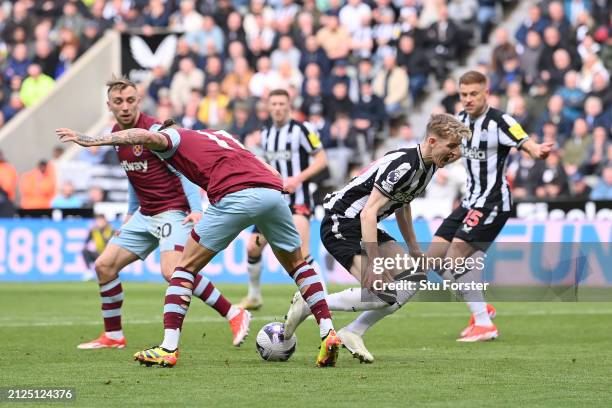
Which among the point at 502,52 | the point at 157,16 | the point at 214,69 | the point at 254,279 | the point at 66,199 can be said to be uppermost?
the point at 157,16

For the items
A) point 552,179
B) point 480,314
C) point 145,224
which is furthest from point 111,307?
point 552,179

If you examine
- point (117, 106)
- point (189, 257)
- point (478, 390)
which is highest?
point (117, 106)

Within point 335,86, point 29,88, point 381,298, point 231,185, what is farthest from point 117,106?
point 29,88

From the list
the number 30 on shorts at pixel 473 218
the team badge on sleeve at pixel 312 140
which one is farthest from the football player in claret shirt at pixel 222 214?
the team badge on sleeve at pixel 312 140

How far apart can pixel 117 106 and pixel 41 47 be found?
64.7 ft

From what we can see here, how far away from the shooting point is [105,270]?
10656 mm

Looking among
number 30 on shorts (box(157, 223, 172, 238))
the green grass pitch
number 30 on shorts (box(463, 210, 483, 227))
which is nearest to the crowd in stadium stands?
the green grass pitch

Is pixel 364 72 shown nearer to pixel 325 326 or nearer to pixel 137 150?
pixel 137 150

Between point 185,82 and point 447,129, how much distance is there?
60.9 ft

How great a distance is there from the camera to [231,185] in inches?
347

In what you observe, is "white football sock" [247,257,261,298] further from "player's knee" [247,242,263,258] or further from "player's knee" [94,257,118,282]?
"player's knee" [94,257,118,282]

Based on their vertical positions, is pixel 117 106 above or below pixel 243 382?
above

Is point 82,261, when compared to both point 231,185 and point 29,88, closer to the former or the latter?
point 29,88

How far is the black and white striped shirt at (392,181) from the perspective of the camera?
884cm
